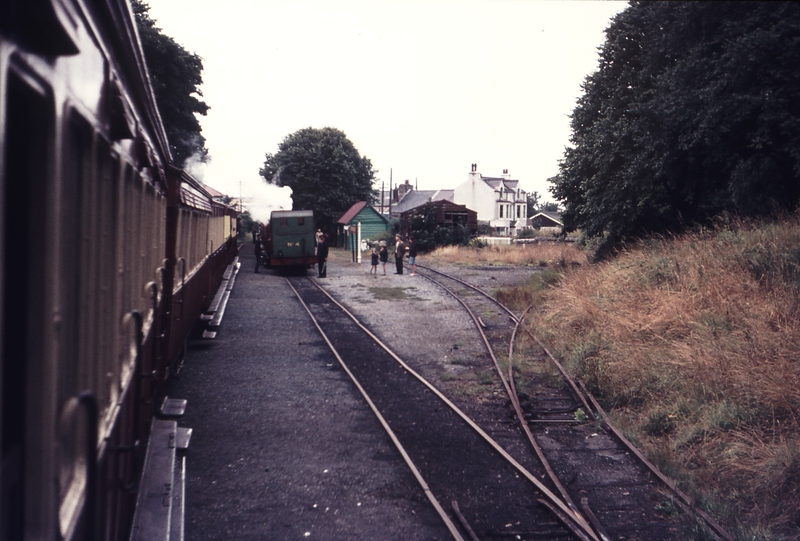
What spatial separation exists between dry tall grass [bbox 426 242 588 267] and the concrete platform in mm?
18484

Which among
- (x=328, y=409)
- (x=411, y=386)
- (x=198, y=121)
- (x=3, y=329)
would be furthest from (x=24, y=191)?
(x=198, y=121)

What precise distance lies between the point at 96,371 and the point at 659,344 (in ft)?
25.1

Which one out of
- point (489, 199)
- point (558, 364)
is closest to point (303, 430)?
point (558, 364)

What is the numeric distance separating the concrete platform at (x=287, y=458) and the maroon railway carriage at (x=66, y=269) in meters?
1.66

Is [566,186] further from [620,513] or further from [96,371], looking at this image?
[96,371]

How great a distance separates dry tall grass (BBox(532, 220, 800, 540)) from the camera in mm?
5234

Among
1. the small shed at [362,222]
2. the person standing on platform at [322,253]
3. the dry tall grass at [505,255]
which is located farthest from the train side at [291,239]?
the small shed at [362,222]

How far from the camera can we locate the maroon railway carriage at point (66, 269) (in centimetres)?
136

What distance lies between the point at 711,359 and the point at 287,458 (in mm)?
4574

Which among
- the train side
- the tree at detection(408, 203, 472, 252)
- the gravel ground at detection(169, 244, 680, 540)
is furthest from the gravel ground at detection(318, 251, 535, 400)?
the tree at detection(408, 203, 472, 252)

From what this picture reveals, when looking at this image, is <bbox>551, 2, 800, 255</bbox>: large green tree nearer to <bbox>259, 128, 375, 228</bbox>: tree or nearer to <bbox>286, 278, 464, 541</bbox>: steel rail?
<bbox>286, 278, 464, 541</bbox>: steel rail

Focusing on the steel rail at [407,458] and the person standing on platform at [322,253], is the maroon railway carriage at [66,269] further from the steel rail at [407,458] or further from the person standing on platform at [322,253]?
the person standing on platform at [322,253]

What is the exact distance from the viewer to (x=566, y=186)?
2262 cm

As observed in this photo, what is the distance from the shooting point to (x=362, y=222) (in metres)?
48.5
